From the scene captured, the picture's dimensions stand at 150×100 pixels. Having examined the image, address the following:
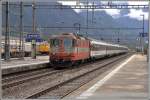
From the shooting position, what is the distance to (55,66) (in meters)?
38.6

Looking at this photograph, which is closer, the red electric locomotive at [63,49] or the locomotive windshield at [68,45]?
the red electric locomotive at [63,49]

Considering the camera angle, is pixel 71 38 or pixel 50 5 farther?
pixel 50 5

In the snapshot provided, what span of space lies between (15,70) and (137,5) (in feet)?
72.4

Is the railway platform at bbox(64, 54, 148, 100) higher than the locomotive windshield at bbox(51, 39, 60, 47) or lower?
lower

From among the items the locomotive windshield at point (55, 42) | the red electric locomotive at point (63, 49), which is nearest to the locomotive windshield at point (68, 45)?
the red electric locomotive at point (63, 49)

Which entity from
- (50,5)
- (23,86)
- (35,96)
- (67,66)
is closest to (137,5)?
(50,5)

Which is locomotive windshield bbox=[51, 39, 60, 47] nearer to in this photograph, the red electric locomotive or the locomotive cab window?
the red electric locomotive

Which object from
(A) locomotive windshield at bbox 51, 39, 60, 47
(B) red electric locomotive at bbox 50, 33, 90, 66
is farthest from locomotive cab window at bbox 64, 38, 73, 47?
(A) locomotive windshield at bbox 51, 39, 60, 47

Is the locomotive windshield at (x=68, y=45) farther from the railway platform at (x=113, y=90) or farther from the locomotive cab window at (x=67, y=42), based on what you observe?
the railway platform at (x=113, y=90)

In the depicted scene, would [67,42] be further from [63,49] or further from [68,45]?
[63,49]

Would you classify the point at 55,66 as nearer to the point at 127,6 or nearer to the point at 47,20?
the point at 127,6

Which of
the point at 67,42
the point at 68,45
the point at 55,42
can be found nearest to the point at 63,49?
the point at 68,45

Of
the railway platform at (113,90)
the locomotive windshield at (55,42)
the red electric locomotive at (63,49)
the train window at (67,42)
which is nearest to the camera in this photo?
the railway platform at (113,90)

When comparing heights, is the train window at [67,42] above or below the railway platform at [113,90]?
above
